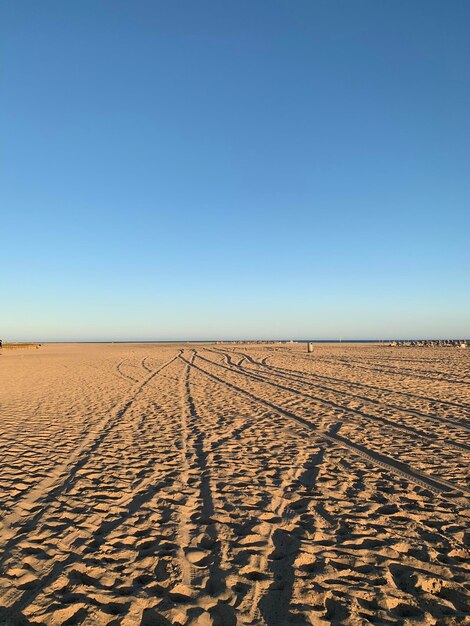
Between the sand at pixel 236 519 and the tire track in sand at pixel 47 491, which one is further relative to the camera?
the tire track in sand at pixel 47 491

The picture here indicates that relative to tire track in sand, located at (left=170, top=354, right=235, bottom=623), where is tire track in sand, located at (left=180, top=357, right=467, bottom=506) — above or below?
above

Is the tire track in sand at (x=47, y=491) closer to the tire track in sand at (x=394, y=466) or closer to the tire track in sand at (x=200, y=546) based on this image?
the tire track in sand at (x=200, y=546)

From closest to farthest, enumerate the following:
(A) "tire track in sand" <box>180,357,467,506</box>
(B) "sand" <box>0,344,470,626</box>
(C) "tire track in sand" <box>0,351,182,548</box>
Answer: (B) "sand" <box>0,344,470,626</box> < (C) "tire track in sand" <box>0,351,182,548</box> < (A) "tire track in sand" <box>180,357,467,506</box>

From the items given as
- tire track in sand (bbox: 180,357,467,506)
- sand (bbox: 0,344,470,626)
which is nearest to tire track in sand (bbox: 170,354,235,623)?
sand (bbox: 0,344,470,626)

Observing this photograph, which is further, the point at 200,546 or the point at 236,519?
the point at 236,519

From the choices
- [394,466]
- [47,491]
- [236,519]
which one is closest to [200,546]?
[236,519]

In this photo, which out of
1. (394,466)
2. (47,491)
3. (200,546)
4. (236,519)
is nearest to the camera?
(200,546)

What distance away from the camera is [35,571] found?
373cm

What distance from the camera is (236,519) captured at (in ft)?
15.7

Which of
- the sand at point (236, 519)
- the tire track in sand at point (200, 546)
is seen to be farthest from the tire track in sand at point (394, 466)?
the tire track in sand at point (200, 546)

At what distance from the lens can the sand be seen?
129 inches

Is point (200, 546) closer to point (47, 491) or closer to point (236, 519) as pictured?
point (236, 519)

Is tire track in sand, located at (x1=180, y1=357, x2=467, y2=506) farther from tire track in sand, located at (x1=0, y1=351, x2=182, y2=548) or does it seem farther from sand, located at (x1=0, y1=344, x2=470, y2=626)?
tire track in sand, located at (x1=0, y1=351, x2=182, y2=548)

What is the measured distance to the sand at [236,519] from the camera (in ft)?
10.7
